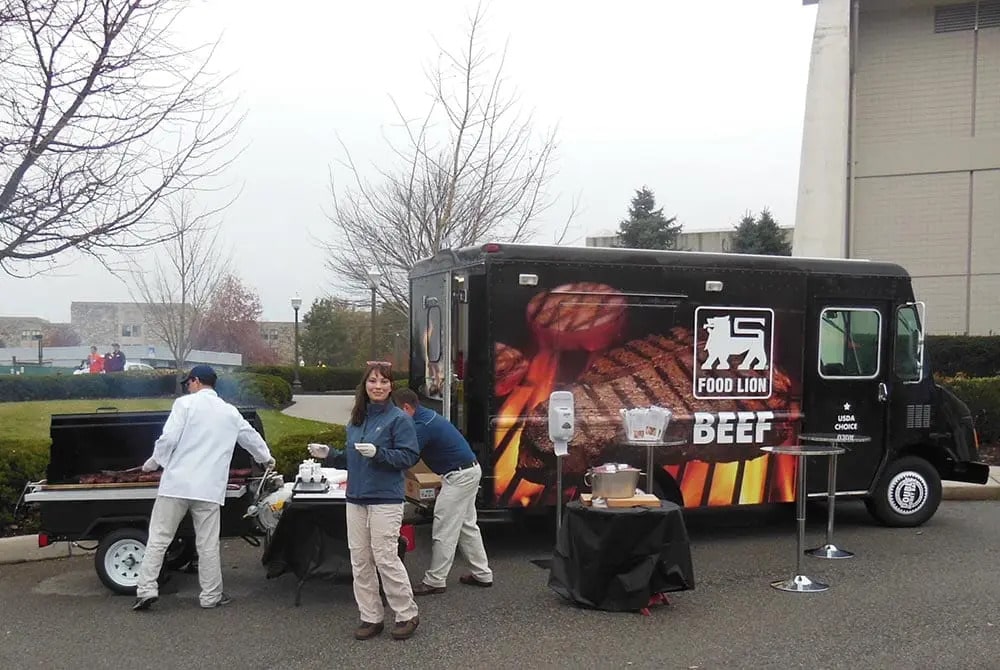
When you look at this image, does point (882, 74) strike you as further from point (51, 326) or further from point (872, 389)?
point (51, 326)

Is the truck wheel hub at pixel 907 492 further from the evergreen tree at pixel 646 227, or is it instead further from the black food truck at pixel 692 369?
the evergreen tree at pixel 646 227

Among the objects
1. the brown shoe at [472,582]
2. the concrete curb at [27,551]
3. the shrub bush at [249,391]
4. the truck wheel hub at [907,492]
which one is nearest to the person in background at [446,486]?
the brown shoe at [472,582]

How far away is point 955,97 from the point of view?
67.3ft

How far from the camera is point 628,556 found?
20.1ft

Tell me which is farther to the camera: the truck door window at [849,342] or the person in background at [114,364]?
the person in background at [114,364]

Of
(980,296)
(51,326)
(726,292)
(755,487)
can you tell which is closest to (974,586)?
(755,487)

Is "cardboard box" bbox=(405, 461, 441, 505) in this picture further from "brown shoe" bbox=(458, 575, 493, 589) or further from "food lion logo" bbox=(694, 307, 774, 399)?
"food lion logo" bbox=(694, 307, 774, 399)

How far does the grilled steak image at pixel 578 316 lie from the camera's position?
7547 mm

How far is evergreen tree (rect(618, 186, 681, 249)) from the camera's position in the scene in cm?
3519

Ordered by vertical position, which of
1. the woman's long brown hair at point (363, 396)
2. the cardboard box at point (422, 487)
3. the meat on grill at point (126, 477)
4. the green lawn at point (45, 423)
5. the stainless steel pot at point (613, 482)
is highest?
the woman's long brown hair at point (363, 396)

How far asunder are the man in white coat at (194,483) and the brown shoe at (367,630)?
1254 millimetres

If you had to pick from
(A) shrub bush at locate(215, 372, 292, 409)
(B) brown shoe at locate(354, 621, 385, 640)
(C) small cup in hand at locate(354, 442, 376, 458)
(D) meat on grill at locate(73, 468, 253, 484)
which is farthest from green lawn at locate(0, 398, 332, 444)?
(C) small cup in hand at locate(354, 442, 376, 458)

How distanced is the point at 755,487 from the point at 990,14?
17.1 meters

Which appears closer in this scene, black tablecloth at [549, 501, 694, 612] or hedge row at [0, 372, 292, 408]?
black tablecloth at [549, 501, 694, 612]
